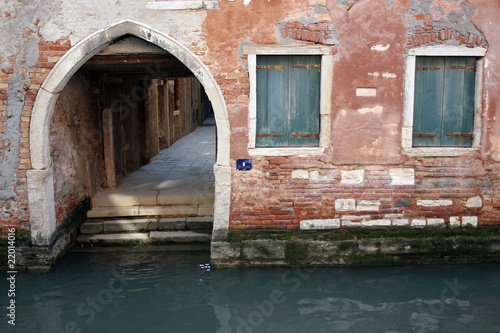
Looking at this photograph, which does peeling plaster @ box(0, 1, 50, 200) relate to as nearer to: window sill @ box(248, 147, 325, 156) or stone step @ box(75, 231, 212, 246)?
stone step @ box(75, 231, 212, 246)

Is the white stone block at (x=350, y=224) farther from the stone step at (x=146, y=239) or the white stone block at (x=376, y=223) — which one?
the stone step at (x=146, y=239)

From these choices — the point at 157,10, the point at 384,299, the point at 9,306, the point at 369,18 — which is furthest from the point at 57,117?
the point at 384,299

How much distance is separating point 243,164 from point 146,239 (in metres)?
1.98

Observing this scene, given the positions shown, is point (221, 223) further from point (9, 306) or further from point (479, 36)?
point (479, 36)

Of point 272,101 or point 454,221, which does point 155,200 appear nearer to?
point 272,101

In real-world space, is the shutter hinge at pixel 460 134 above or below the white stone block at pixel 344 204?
above

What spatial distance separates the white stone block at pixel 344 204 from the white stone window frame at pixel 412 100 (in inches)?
35.1

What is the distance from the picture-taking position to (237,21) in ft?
18.5

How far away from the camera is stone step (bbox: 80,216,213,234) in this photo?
695 cm

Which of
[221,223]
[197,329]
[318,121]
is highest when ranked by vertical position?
[318,121]

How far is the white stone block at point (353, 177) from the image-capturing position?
596cm

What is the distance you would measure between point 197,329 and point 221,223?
1.58 meters

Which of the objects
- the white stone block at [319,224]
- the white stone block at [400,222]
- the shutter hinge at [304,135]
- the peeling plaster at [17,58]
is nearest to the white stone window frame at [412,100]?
the white stone block at [400,222]

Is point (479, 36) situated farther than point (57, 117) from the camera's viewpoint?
No
